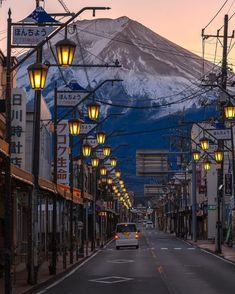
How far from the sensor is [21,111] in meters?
33.5

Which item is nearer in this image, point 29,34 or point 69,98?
point 29,34

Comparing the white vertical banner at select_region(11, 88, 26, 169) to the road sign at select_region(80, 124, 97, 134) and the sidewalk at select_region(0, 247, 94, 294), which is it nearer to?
the sidewalk at select_region(0, 247, 94, 294)

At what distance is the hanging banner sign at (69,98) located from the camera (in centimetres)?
3083

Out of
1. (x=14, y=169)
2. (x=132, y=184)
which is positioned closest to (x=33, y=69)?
(x=14, y=169)

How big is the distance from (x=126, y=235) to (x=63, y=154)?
17.0 meters

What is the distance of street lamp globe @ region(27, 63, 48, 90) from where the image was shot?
19.9 meters

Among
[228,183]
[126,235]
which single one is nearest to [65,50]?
[126,235]

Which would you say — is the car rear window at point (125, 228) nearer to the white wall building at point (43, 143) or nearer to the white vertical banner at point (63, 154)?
the white wall building at point (43, 143)

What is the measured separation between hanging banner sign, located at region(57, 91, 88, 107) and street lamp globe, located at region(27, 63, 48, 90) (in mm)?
10525

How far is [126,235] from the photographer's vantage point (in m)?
62.8

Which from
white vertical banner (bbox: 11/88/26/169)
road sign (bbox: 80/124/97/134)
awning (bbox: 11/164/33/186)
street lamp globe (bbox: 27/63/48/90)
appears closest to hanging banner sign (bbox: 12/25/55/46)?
street lamp globe (bbox: 27/63/48/90)

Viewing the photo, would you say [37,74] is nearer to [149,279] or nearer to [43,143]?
[149,279]

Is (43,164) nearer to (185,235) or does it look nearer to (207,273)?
(207,273)

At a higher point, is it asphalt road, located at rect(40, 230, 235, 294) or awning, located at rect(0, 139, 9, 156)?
awning, located at rect(0, 139, 9, 156)
